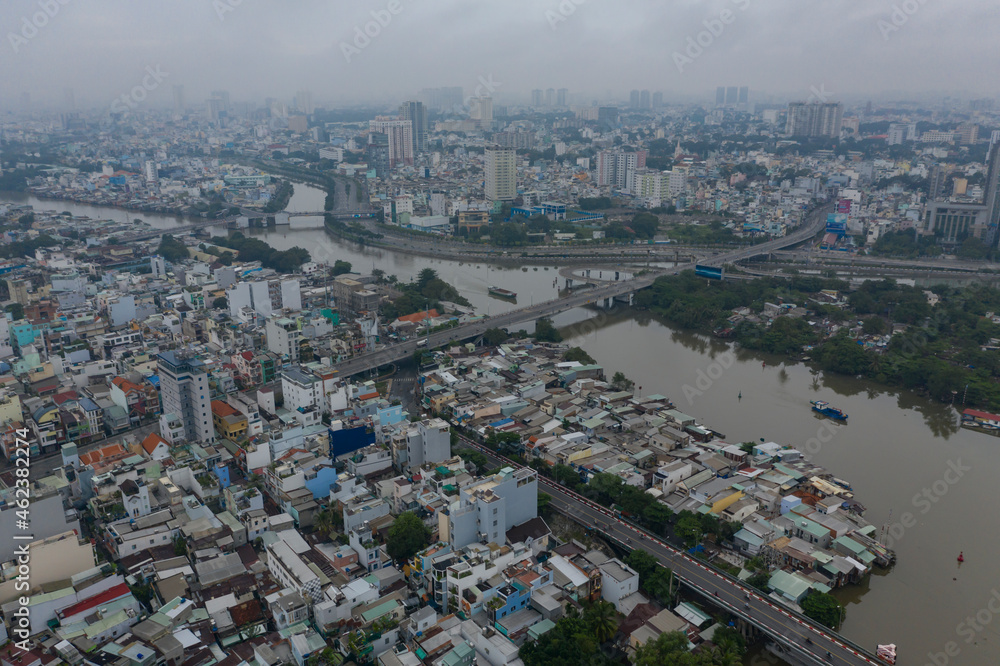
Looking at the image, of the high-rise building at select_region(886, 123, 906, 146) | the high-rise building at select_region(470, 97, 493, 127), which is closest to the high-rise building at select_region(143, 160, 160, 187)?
the high-rise building at select_region(470, 97, 493, 127)

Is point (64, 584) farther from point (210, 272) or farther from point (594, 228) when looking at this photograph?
point (594, 228)

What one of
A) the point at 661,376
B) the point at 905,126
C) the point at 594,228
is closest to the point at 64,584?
the point at 661,376

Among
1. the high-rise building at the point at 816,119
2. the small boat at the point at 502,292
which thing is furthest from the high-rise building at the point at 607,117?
the small boat at the point at 502,292

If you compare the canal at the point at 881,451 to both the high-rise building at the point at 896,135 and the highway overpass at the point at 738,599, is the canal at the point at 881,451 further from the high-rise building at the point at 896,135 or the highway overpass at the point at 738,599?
the high-rise building at the point at 896,135

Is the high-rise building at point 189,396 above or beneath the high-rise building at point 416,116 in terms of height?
beneath

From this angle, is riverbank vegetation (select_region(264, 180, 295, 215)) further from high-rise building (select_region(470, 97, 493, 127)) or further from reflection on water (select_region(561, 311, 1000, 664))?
high-rise building (select_region(470, 97, 493, 127))

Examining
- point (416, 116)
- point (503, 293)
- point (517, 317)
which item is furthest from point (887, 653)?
point (416, 116)

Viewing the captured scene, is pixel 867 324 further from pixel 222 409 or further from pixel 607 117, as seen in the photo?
pixel 607 117
